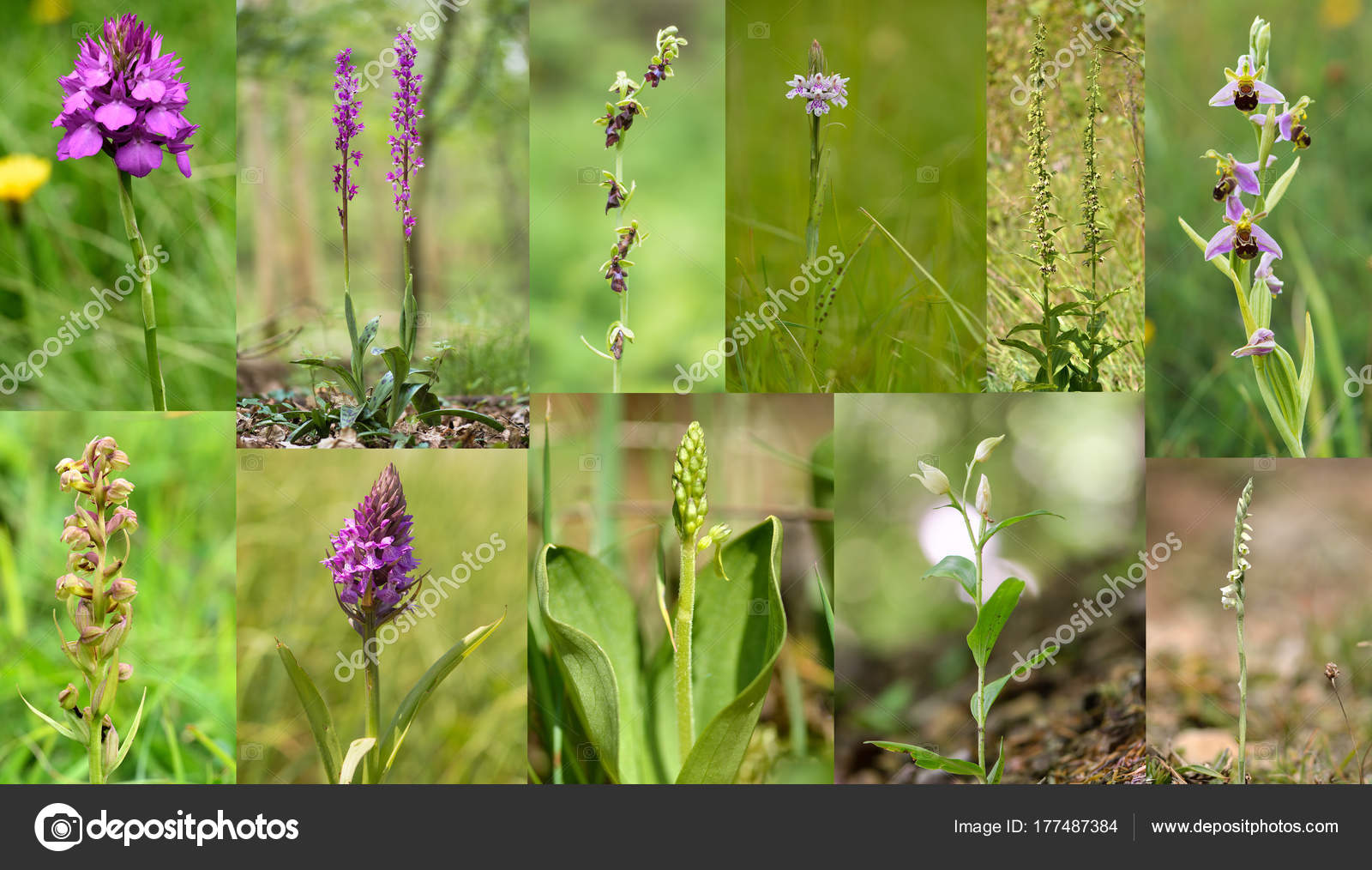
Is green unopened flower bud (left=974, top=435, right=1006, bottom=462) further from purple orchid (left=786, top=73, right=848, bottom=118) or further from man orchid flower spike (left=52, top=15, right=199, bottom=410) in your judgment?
man orchid flower spike (left=52, top=15, right=199, bottom=410)

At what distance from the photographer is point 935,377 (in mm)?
2385

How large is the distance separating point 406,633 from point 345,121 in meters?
1.41

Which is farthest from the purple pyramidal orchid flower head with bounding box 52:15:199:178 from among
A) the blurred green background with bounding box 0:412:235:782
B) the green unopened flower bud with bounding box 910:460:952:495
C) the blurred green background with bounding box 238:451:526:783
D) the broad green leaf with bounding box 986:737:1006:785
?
the broad green leaf with bounding box 986:737:1006:785

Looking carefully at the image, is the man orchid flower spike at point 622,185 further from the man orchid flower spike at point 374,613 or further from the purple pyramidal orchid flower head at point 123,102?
the purple pyramidal orchid flower head at point 123,102

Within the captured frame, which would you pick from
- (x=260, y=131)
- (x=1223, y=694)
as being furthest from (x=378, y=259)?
(x=1223, y=694)

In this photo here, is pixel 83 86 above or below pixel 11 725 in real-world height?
above

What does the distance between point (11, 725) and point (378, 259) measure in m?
1.63

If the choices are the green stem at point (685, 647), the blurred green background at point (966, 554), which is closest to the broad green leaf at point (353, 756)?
the green stem at point (685, 647)

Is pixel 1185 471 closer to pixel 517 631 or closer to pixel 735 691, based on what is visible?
pixel 735 691

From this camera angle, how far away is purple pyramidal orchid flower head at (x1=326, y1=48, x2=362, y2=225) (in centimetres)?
228

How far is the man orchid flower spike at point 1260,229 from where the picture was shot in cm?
228
